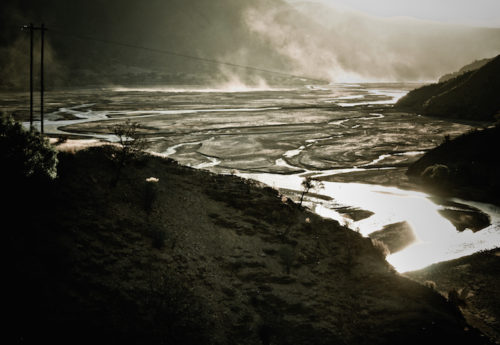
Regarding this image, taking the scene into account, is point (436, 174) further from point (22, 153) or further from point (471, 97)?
point (471, 97)

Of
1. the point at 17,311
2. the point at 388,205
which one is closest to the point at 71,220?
the point at 17,311

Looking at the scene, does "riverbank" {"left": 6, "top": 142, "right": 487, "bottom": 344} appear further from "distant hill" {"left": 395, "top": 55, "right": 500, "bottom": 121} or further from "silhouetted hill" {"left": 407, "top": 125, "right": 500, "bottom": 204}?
"distant hill" {"left": 395, "top": 55, "right": 500, "bottom": 121}

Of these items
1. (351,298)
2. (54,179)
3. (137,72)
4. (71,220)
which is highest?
(137,72)

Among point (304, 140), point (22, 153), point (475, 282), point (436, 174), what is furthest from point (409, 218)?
point (304, 140)

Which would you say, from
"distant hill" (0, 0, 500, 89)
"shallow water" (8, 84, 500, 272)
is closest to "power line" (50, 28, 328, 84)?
"distant hill" (0, 0, 500, 89)

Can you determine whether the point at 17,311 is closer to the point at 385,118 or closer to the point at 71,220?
the point at 71,220

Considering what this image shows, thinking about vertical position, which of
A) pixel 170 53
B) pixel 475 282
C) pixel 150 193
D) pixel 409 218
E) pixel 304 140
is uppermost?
pixel 170 53

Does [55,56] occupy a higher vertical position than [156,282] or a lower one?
higher
